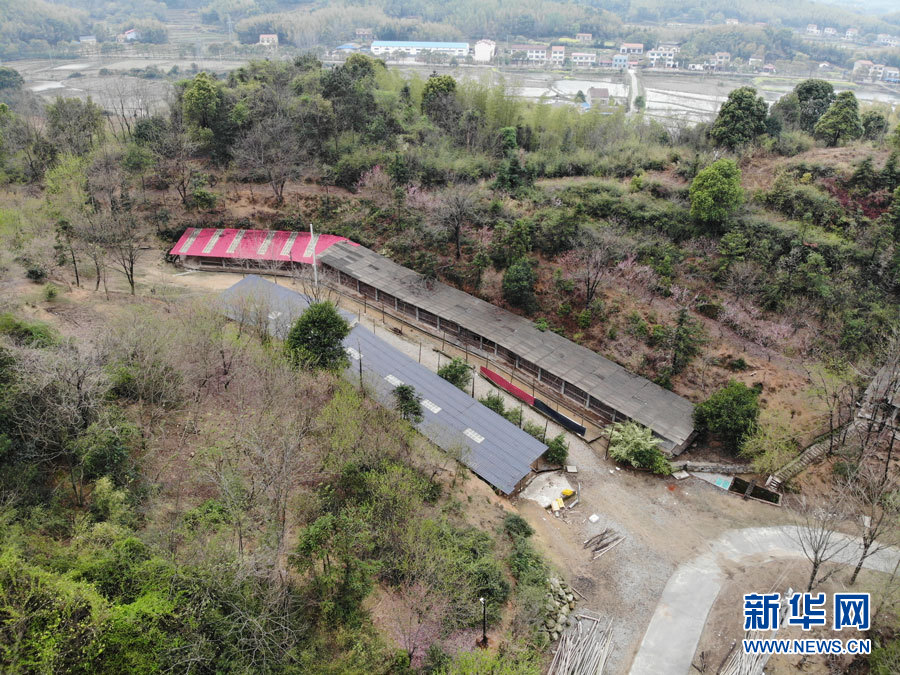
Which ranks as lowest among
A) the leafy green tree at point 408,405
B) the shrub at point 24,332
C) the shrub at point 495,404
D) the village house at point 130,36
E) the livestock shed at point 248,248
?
the shrub at point 495,404

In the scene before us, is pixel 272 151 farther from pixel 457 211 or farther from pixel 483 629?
pixel 483 629

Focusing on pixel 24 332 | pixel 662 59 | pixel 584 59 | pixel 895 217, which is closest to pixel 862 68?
pixel 662 59

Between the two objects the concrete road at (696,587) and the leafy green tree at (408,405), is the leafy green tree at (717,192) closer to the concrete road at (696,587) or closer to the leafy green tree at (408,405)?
the concrete road at (696,587)

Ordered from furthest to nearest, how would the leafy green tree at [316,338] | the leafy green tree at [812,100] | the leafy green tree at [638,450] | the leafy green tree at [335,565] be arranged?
the leafy green tree at [812,100]
the leafy green tree at [638,450]
the leafy green tree at [316,338]
the leafy green tree at [335,565]

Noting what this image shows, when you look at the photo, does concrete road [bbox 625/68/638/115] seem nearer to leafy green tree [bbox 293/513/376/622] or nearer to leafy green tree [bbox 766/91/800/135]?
leafy green tree [bbox 766/91/800/135]

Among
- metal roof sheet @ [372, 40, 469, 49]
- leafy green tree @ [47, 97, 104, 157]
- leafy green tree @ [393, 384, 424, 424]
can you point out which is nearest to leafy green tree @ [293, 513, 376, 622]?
leafy green tree @ [393, 384, 424, 424]

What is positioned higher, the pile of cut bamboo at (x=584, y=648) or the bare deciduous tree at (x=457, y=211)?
the bare deciduous tree at (x=457, y=211)

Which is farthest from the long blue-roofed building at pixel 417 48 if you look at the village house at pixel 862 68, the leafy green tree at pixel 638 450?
the leafy green tree at pixel 638 450
